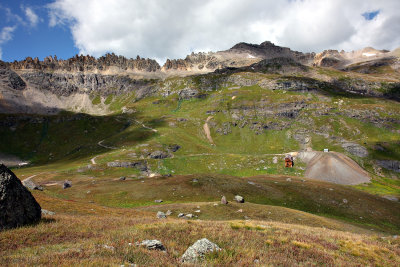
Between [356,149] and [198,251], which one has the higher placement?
[198,251]

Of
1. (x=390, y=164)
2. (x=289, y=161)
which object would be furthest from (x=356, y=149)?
(x=289, y=161)

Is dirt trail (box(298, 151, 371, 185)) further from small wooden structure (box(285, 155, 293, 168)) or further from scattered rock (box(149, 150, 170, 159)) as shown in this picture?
scattered rock (box(149, 150, 170, 159))

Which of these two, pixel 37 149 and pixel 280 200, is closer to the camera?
pixel 280 200

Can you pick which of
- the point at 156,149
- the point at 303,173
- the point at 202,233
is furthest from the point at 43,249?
the point at 156,149

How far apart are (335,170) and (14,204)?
120 m

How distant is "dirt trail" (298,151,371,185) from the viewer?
10156 centimetres

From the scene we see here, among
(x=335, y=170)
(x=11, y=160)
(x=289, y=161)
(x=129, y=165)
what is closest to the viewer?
(x=335, y=170)

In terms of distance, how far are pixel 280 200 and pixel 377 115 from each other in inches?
6071

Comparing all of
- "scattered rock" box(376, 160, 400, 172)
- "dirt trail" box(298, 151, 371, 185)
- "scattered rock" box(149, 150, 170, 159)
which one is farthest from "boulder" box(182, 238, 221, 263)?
"scattered rock" box(376, 160, 400, 172)

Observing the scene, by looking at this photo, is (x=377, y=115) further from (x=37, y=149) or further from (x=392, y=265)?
(x=37, y=149)

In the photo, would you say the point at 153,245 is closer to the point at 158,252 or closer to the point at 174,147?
the point at 158,252

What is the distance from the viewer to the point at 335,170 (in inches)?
4097

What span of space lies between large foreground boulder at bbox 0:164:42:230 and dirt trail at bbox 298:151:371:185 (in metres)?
111

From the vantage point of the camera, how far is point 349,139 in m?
144
